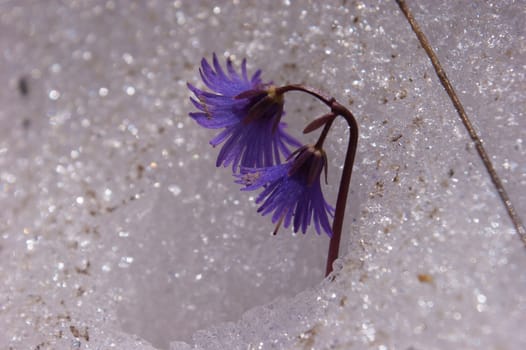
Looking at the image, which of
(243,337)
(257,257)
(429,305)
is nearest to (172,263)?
(257,257)

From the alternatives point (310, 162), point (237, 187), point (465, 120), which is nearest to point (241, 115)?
point (310, 162)

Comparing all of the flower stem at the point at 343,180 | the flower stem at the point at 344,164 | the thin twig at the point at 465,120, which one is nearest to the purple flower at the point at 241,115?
the flower stem at the point at 344,164

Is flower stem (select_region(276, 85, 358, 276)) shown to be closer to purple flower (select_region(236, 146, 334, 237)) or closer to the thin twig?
purple flower (select_region(236, 146, 334, 237))

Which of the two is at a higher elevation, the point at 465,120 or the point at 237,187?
the point at 465,120

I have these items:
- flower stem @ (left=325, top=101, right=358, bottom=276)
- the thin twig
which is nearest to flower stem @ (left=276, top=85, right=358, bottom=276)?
flower stem @ (left=325, top=101, right=358, bottom=276)

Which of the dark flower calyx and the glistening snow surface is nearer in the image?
the glistening snow surface

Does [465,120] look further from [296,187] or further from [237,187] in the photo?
[237,187]

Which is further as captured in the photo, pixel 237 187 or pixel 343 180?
pixel 237 187
